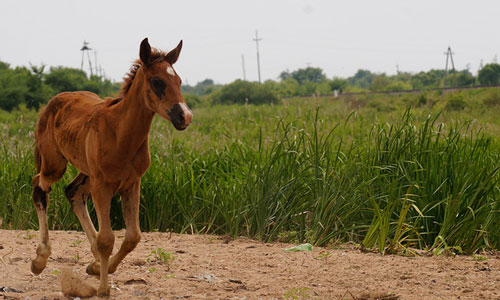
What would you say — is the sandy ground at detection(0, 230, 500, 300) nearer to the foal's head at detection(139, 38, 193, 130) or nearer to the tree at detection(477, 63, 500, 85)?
the foal's head at detection(139, 38, 193, 130)

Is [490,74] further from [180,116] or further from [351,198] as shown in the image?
[180,116]

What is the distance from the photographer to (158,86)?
332 cm

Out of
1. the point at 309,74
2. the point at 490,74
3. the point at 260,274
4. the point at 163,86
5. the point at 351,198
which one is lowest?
the point at 260,274

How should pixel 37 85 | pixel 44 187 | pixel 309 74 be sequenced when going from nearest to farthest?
pixel 44 187 → pixel 37 85 → pixel 309 74

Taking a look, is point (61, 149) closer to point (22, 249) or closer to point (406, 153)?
point (22, 249)

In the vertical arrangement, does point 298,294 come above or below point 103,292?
below

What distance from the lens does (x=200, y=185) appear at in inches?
272

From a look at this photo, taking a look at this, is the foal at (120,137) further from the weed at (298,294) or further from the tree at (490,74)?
the tree at (490,74)

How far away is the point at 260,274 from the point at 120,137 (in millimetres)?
1706

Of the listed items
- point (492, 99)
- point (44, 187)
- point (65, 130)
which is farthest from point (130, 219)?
point (492, 99)

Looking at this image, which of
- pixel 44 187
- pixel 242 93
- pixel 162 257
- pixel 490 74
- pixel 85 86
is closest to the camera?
pixel 44 187

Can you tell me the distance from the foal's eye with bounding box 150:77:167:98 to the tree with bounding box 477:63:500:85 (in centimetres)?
5329

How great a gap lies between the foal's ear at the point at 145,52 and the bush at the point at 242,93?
131 feet

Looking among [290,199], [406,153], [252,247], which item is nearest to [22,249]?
[252,247]
